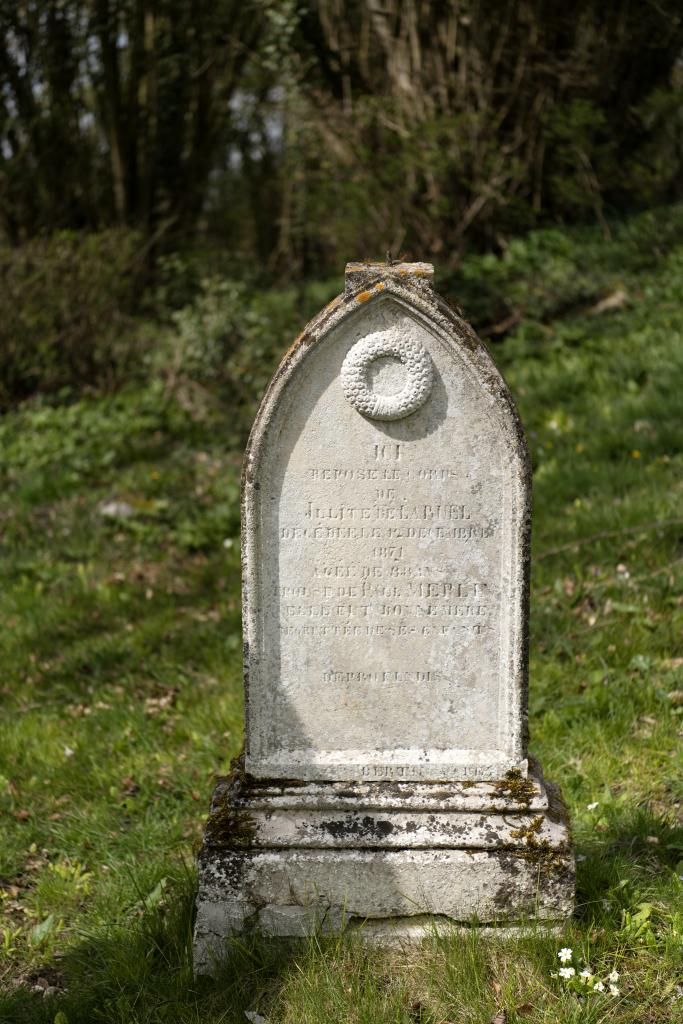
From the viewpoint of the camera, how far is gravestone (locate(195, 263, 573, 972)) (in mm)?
2803

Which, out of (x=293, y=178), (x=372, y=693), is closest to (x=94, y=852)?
(x=372, y=693)

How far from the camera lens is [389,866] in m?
2.89

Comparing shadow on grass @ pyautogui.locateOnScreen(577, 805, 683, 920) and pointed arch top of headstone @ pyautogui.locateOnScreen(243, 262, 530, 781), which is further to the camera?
shadow on grass @ pyautogui.locateOnScreen(577, 805, 683, 920)

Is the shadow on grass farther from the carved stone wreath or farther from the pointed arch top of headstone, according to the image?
the carved stone wreath

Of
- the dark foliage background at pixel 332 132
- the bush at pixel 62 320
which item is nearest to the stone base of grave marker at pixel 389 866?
the dark foliage background at pixel 332 132

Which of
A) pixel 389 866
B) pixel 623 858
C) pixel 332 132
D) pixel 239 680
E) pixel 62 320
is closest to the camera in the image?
pixel 389 866

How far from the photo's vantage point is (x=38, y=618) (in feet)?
18.5

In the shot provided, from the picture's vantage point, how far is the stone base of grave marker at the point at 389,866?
9.39 feet

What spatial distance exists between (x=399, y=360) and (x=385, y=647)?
0.86 meters

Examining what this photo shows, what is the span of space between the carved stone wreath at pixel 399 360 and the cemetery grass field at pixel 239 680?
5.01ft

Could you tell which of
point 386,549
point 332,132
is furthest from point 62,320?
point 386,549

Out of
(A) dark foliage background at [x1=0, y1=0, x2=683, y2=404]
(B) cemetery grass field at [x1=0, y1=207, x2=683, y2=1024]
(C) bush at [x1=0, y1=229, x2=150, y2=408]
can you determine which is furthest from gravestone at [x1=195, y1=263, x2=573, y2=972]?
(C) bush at [x1=0, y1=229, x2=150, y2=408]

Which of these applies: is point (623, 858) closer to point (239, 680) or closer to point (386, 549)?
point (386, 549)

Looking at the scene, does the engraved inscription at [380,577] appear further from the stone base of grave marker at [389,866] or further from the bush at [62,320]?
the bush at [62,320]
